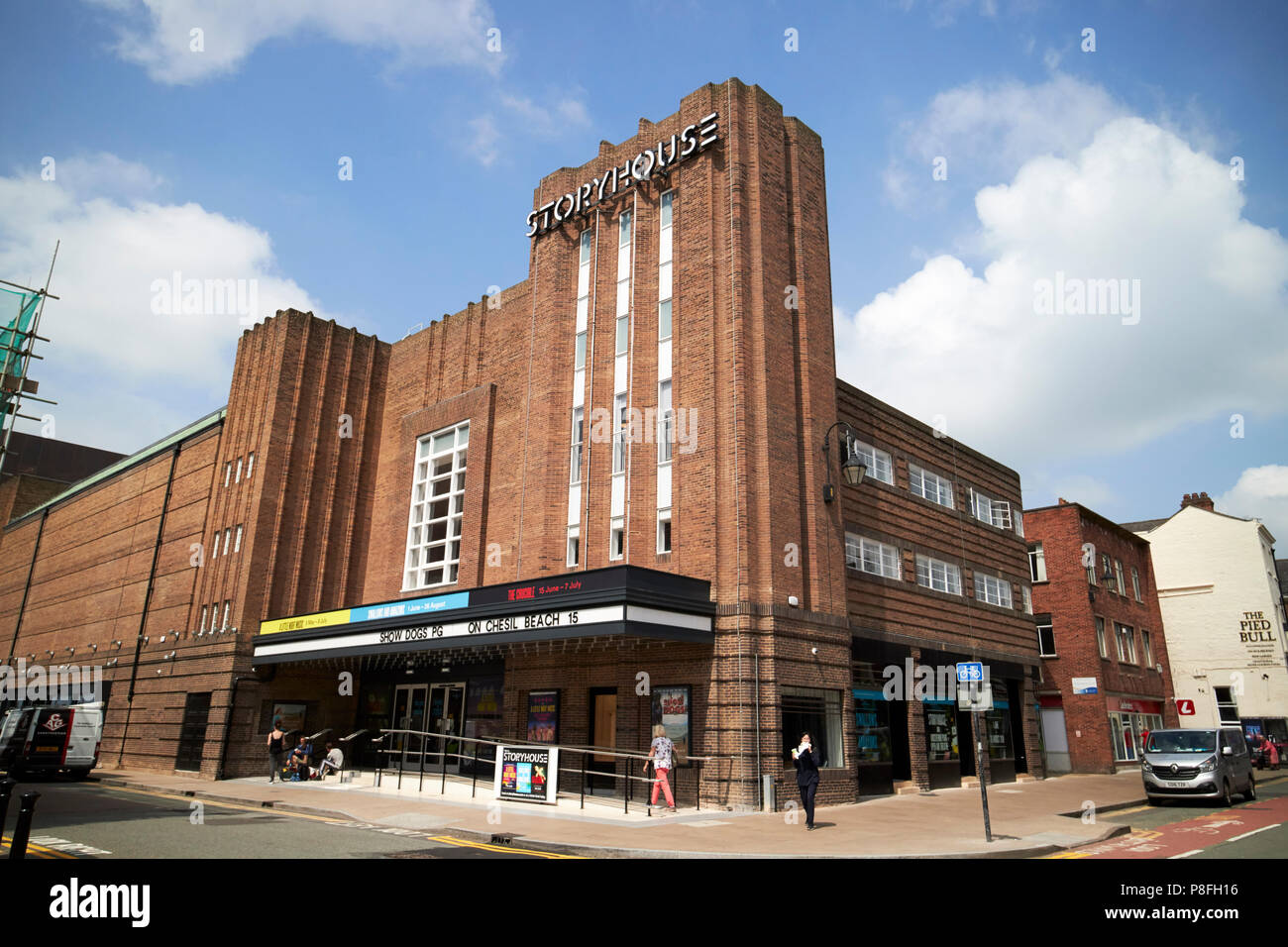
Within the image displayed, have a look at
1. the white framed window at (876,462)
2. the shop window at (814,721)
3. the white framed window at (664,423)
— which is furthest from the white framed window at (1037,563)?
the white framed window at (664,423)

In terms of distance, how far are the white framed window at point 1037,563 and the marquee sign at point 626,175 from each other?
2809cm

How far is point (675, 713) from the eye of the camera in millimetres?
19578

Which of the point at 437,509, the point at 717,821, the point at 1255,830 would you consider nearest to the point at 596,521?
the point at 717,821

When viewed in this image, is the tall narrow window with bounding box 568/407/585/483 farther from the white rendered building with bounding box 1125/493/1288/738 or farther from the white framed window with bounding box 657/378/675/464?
the white rendered building with bounding box 1125/493/1288/738

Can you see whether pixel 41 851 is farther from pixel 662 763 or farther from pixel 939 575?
pixel 939 575

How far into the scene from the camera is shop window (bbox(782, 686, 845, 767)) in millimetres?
19391

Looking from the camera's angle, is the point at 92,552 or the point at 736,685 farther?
the point at 92,552

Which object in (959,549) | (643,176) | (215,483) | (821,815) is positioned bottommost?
(821,815)

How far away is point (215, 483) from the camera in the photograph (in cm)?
3434

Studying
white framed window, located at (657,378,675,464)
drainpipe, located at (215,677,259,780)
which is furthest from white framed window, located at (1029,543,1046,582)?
drainpipe, located at (215,677,259,780)

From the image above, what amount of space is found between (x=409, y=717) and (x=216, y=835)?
1514 cm

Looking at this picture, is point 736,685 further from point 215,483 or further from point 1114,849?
point 215,483

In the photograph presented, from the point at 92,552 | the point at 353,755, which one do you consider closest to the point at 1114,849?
the point at 353,755

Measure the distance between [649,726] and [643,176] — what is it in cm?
1587
